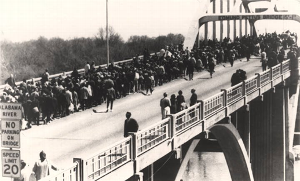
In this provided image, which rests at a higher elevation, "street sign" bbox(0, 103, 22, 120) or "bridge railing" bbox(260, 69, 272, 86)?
"street sign" bbox(0, 103, 22, 120)

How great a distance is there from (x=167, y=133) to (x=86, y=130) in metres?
3.61

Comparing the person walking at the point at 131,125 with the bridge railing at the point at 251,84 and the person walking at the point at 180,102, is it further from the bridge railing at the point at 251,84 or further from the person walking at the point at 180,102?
the bridge railing at the point at 251,84

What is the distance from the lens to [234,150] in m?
30.2

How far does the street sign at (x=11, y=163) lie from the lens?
35.5 feet

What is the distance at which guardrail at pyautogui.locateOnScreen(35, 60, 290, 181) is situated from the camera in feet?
41.7

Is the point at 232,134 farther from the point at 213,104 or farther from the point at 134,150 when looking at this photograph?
the point at 134,150

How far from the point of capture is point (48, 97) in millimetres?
19766

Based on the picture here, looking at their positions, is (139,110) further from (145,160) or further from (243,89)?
(145,160)

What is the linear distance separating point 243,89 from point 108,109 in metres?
7.11

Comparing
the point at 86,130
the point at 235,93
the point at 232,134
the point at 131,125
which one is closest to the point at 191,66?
the point at 232,134

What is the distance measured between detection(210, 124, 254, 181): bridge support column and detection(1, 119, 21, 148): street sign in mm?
15476

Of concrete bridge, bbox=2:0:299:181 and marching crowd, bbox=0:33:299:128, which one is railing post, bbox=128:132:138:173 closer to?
concrete bridge, bbox=2:0:299:181

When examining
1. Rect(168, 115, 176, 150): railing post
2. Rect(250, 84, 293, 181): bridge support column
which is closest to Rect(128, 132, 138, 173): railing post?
Rect(168, 115, 176, 150): railing post

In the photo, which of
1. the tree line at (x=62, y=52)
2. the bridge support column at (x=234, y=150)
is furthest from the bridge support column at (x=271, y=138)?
the tree line at (x=62, y=52)
